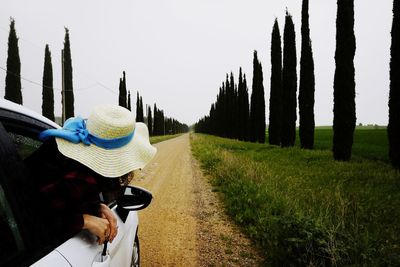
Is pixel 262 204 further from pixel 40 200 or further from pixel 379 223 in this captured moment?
pixel 40 200

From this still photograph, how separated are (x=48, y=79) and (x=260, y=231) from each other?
34574 mm

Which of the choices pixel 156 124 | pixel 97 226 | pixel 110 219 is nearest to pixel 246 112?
pixel 110 219

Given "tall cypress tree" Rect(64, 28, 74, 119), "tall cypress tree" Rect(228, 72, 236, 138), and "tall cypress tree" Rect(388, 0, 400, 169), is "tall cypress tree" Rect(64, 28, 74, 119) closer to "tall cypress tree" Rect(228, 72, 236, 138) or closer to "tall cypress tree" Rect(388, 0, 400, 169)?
"tall cypress tree" Rect(228, 72, 236, 138)

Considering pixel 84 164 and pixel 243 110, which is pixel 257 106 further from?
pixel 84 164

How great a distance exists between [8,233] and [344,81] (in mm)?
17163

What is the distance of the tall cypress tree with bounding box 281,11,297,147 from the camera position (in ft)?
79.2

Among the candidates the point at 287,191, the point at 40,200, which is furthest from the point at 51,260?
the point at 287,191

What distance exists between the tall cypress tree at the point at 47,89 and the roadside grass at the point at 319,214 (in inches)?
1051

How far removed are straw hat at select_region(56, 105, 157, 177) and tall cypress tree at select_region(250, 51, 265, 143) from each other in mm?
32546

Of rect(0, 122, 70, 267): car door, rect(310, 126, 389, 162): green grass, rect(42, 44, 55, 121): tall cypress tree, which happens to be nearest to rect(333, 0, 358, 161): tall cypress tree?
rect(310, 126, 389, 162): green grass

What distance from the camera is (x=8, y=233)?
1236mm

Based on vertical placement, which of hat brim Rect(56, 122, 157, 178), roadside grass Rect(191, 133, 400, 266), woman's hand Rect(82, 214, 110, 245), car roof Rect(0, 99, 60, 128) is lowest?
roadside grass Rect(191, 133, 400, 266)

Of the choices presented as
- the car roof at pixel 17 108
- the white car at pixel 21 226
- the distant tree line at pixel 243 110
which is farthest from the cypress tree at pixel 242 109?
the white car at pixel 21 226

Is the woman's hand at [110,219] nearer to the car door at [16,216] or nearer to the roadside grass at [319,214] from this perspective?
the car door at [16,216]
